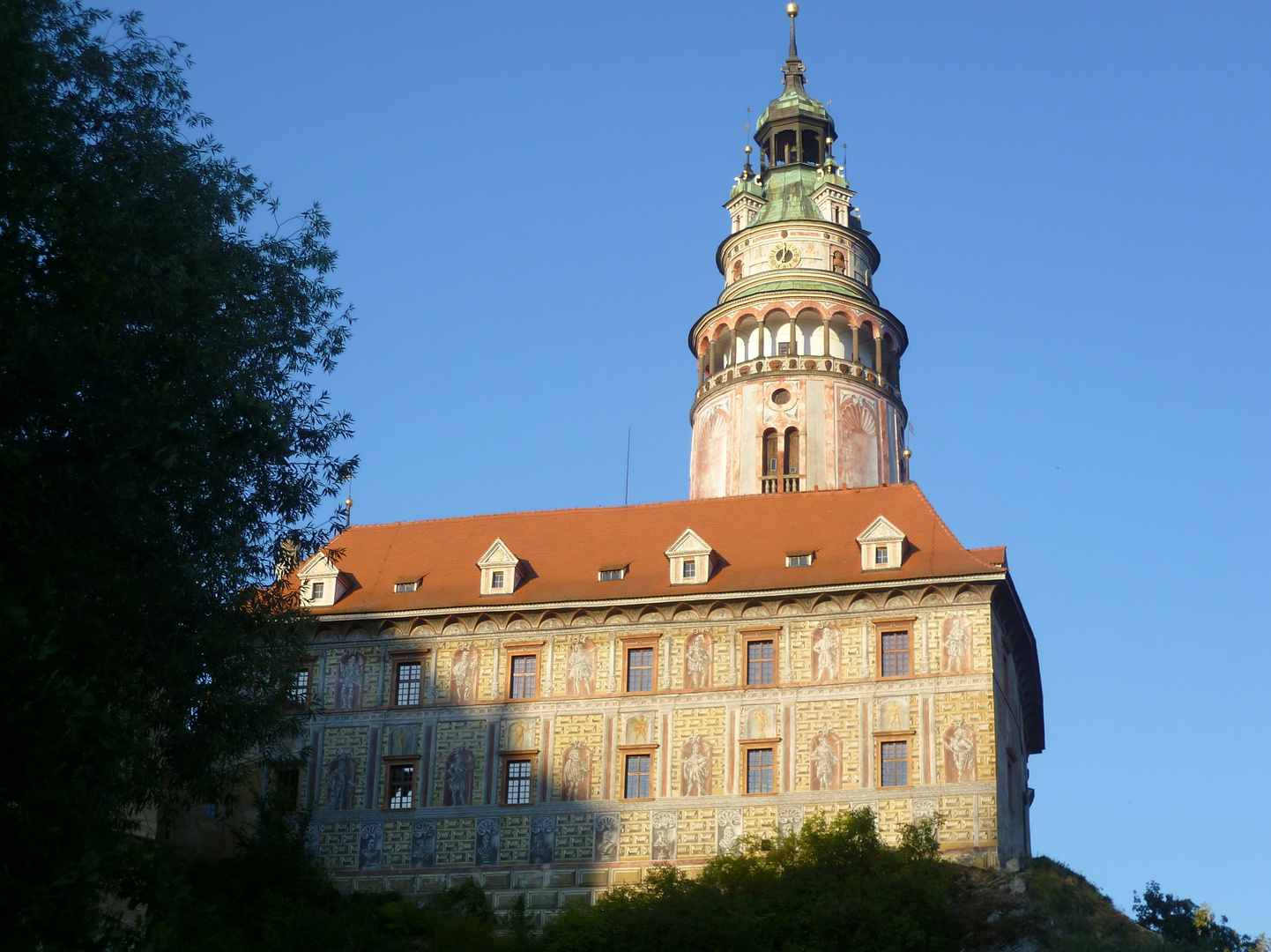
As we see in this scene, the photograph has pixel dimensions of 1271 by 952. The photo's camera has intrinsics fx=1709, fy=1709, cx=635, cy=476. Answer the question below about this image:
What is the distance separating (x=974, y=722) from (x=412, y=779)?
12214 millimetres

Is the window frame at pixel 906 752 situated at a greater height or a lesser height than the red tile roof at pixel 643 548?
lesser

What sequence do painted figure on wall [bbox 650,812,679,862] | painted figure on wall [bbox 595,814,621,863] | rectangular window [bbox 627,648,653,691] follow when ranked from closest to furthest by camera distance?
painted figure on wall [bbox 650,812,679,862] → painted figure on wall [bbox 595,814,621,863] → rectangular window [bbox 627,648,653,691]

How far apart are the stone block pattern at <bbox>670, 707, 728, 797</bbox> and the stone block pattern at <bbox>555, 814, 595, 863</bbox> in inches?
76.2

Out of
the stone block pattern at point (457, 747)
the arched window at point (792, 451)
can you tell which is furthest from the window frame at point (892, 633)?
the arched window at point (792, 451)

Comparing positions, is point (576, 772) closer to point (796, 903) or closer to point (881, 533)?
point (796, 903)

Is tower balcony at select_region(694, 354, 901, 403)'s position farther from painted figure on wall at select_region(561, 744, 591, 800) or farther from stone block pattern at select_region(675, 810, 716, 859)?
Answer: stone block pattern at select_region(675, 810, 716, 859)

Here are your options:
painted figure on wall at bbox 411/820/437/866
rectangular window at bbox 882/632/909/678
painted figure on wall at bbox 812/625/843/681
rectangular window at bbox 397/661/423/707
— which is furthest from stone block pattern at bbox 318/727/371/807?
rectangular window at bbox 882/632/909/678

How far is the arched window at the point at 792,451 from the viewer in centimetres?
5053

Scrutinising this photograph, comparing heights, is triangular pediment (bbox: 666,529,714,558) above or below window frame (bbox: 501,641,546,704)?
above

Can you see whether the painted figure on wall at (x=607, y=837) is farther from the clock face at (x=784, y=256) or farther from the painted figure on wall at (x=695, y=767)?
the clock face at (x=784, y=256)

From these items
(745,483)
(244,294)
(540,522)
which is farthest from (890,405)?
(244,294)

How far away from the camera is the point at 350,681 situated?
38656 mm

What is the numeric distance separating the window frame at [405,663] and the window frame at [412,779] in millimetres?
1261

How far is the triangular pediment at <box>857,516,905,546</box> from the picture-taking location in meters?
37.2
